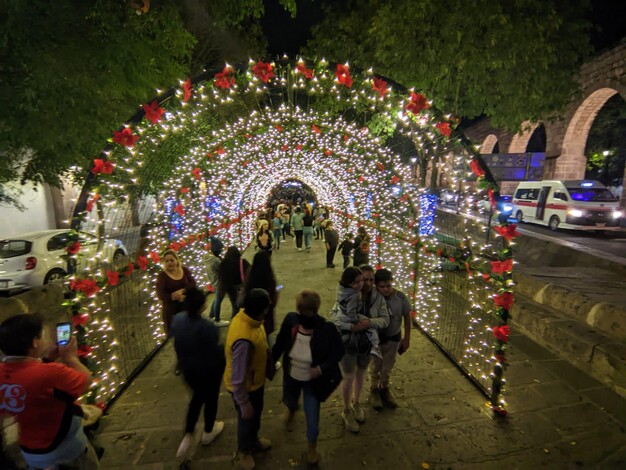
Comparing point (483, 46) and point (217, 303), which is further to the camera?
point (483, 46)

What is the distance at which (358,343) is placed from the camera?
3.07 meters

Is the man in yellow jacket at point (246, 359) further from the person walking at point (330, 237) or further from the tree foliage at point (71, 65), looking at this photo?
the person walking at point (330, 237)

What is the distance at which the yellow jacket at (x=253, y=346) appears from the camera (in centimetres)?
245

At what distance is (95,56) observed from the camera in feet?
17.2

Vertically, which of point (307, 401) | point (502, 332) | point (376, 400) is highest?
point (502, 332)

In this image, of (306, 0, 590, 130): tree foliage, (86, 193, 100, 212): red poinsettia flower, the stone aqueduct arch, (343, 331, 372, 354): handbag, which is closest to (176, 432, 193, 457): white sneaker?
(343, 331, 372, 354): handbag

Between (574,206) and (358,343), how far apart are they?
1588 cm

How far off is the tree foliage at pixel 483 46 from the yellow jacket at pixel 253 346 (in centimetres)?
754

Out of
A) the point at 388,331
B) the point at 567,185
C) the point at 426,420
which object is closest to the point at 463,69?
the point at 388,331

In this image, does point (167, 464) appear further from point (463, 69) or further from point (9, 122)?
point (463, 69)

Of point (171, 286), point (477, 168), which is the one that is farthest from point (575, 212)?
point (171, 286)

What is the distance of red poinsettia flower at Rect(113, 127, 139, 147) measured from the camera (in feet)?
11.3

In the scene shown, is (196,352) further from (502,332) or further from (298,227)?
(298,227)

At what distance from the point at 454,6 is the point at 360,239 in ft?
17.9
